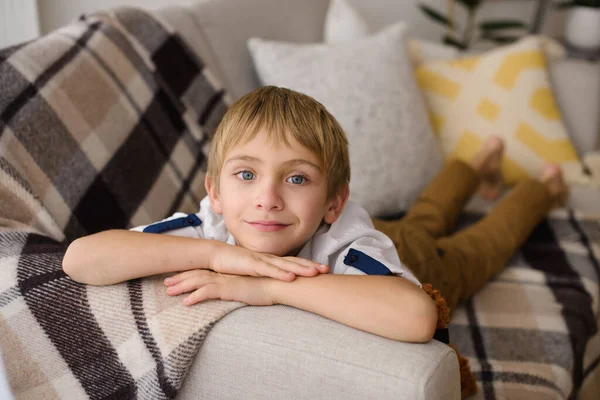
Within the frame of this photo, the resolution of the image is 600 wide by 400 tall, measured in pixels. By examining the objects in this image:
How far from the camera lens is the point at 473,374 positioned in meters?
A: 1.18

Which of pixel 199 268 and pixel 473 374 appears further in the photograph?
pixel 473 374

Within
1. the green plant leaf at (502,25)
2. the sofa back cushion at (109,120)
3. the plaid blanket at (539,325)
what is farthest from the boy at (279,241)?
the green plant leaf at (502,25)

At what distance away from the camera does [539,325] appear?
136 centimetres

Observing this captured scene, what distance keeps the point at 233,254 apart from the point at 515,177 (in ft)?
4.43

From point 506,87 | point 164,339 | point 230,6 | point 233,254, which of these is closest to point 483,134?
point 506,87

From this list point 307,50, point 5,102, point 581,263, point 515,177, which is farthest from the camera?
point 515,177

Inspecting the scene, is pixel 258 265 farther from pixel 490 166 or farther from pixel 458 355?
pixel 490 166

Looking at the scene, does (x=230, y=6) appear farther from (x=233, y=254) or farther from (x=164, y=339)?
(x=164, y=339)

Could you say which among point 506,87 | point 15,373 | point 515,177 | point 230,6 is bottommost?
point 515,177

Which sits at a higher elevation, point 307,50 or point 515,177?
point 307,50

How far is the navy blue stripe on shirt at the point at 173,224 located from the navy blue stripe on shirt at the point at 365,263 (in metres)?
0.29

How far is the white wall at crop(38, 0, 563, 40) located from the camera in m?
1.87

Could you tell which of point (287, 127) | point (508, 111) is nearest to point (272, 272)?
point (287, 127)

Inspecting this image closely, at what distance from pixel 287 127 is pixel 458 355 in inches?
18.9
